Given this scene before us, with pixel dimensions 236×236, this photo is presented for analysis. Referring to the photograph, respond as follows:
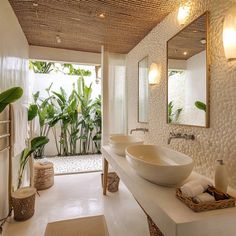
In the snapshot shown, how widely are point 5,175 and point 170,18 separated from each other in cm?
240

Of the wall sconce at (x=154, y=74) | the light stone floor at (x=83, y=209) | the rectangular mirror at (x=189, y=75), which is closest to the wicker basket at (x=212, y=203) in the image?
the rectangular mirror at (x=189, y=75)

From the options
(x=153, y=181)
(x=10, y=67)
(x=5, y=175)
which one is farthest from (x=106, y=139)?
(x=153, y=181)

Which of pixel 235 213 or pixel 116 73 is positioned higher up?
pixel 116 73

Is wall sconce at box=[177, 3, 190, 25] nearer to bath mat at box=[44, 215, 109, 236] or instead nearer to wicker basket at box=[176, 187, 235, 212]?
wicker basket at box=[176, 187, 235, 212]

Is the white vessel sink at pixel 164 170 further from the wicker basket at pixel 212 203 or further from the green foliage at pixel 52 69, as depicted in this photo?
the green foliage at pixel 52 69

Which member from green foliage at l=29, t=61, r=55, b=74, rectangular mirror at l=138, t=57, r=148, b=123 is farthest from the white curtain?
green foliage at l=29, t=61, r=55, b=74

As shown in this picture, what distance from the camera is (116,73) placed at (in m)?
3.16

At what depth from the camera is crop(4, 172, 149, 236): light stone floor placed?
1715mm

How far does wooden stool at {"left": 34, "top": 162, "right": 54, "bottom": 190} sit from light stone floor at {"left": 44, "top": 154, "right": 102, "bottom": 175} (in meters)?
0.60

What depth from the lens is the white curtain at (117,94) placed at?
314cm

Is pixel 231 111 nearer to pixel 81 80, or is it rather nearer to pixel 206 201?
pixel 206 201

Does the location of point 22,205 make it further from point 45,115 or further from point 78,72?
point 78,72

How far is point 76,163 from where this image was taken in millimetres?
3916

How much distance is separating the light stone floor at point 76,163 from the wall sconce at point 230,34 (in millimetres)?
3015
